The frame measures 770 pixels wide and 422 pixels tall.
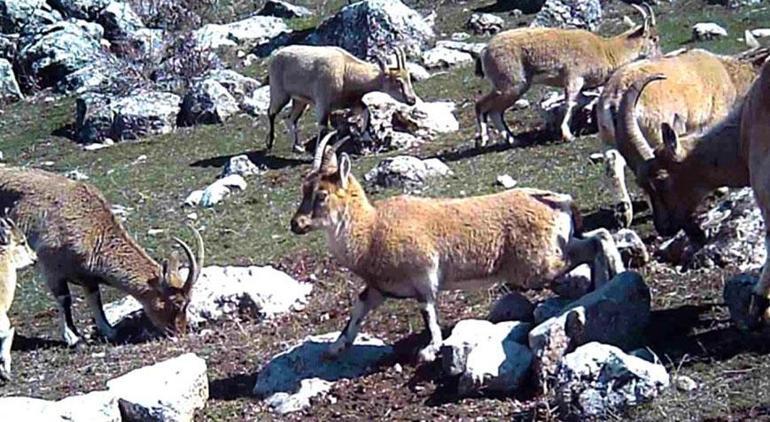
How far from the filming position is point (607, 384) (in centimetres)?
808

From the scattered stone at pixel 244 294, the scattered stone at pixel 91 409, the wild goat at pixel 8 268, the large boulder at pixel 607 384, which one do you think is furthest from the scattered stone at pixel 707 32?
the scattered stone at pixel 91 409

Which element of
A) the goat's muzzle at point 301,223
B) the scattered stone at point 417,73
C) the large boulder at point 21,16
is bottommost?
the large boulder at point 21,16

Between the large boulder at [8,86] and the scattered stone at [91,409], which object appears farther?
the large boulder at [8,86]

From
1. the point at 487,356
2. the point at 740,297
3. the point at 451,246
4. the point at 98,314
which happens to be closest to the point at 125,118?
the point at 98,314

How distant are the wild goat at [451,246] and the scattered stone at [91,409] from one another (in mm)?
1719

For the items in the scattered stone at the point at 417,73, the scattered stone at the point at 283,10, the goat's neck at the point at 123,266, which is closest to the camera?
the goat's neck at the point at 123,266

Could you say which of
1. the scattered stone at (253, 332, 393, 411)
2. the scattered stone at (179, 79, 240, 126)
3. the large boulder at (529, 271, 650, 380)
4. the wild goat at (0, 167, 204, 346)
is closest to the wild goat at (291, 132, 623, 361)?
the scattered stone at (253, 332, 393, 411)

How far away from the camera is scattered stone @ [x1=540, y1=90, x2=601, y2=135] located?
1861cm

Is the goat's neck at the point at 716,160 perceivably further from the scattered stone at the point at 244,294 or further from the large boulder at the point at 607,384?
the scattered stone at the point at 244,294

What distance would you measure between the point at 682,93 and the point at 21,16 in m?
22.8

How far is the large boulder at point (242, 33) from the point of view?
3191cm

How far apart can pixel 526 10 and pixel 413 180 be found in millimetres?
14869

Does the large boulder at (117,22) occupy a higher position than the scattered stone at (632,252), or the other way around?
the scattered stone at (632,252)

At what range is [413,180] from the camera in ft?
56.4
